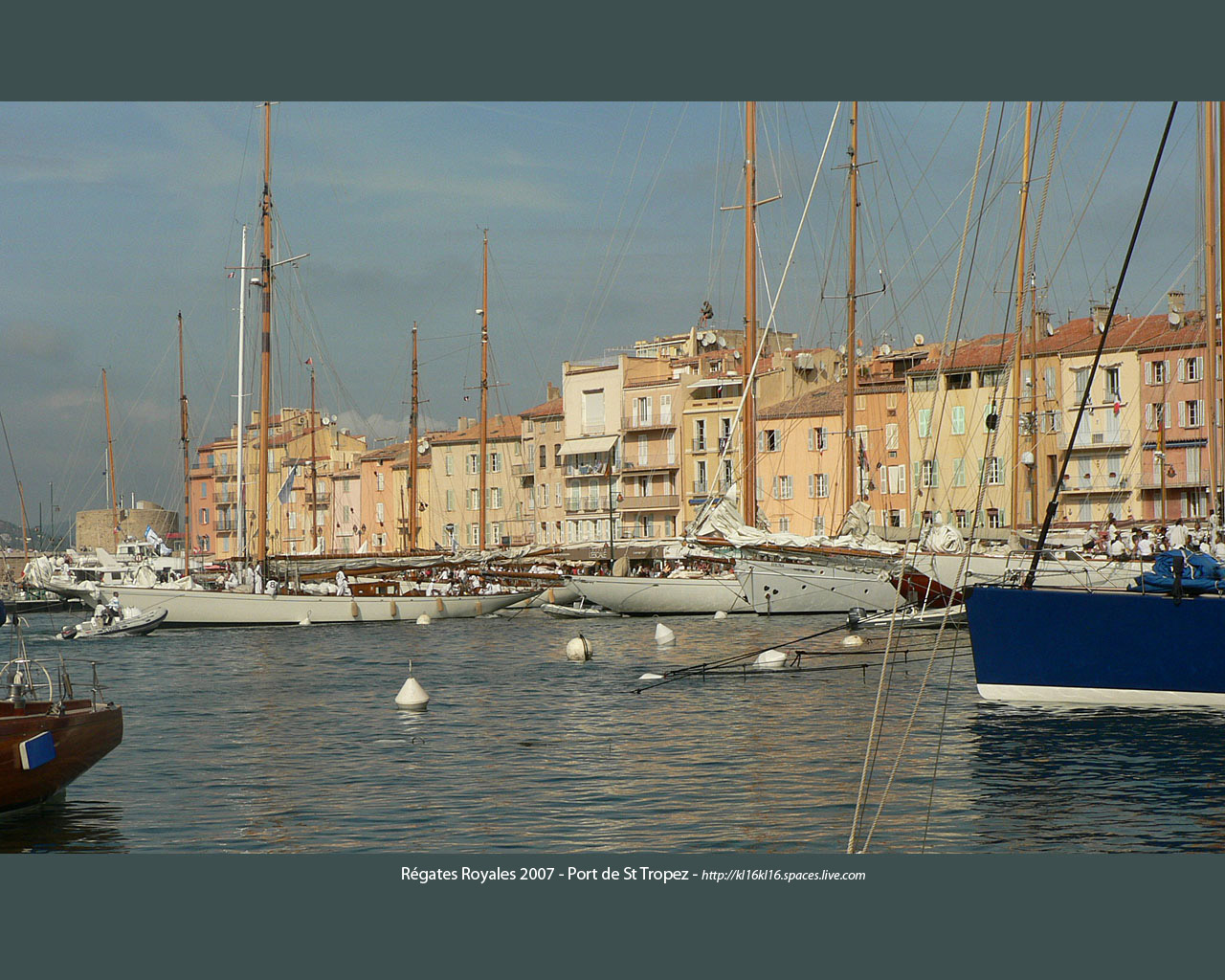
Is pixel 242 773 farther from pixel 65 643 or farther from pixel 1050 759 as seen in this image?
pixel 65 643

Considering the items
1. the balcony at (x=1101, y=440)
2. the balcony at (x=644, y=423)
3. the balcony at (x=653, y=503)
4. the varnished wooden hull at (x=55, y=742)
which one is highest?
the balcony at (x=644, y=423)

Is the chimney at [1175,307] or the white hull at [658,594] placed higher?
the chimney at [1175,307]

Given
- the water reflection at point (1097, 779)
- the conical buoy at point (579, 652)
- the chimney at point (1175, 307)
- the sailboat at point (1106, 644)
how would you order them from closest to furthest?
the water reflection at point (1097, 779), the sailboat at point (1106, 644), the conical buoy at point (579, 652), the chimney at point (1175, 307)

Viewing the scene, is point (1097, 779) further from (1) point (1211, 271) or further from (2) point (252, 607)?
(2) point (252, 607)

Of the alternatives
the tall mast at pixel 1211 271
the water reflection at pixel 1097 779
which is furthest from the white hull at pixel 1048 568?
the water reflection at pixel 1097 779

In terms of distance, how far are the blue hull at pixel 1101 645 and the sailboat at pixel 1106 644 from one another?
0.01 m

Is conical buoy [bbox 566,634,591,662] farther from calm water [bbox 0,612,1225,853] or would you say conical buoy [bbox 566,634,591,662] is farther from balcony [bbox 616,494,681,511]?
balcony [bbox 616,494,681,511]

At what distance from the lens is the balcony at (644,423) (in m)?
84.4

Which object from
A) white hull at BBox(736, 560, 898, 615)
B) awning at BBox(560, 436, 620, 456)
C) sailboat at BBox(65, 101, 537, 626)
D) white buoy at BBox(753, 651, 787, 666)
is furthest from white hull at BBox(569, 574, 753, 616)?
awning at BBox(560, 436, 620, 456)

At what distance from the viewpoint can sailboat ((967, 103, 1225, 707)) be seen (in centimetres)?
1922

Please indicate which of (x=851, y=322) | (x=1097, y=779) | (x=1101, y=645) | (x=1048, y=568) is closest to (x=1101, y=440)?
(x=851, y=322)

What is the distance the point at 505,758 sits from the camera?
17.8 m

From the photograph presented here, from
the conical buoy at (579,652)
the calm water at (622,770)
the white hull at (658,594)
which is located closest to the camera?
the calm water at (622,770)

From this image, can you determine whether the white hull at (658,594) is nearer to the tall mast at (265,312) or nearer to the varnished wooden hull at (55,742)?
the tall mast at (265,312)
